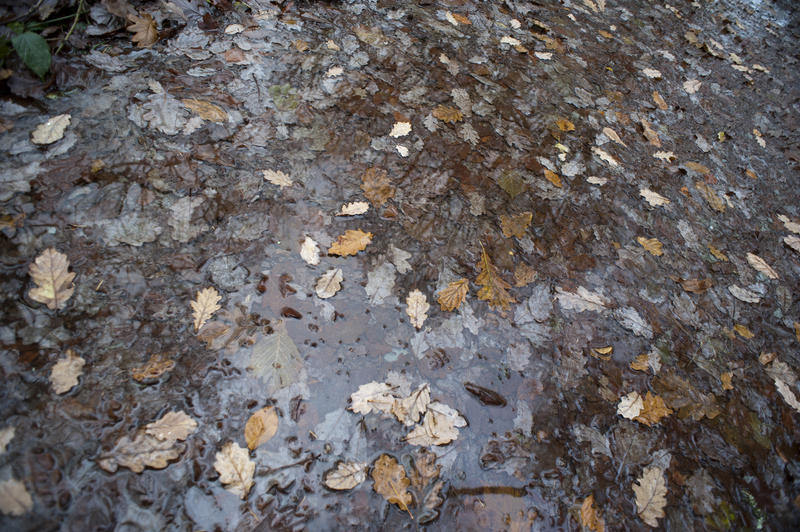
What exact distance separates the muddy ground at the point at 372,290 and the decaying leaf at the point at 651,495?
0.03 feet

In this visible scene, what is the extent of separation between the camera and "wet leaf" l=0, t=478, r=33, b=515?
1248 millimetres

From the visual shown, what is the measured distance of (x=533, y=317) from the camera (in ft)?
6.97

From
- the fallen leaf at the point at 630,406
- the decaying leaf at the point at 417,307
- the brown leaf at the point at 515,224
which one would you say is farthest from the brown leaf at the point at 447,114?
the fallen leaf at the point at 630,406

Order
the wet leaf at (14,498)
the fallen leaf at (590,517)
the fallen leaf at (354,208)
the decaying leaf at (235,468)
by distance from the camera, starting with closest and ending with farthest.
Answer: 1. the wet leaf at (14,498)
2. the decaying leaf at (235,468)
3. the fallen leaf at (590,517)
4. the fallen leaf at (354,208)

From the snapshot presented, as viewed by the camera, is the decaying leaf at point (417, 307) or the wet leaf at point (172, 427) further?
the decaying leaf at point (417, 307)

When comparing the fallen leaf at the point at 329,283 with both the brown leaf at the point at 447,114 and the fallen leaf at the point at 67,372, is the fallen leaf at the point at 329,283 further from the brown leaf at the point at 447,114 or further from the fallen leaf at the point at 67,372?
the brown leaf at the point at 447,114

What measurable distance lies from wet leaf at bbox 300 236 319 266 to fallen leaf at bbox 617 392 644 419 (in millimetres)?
1634

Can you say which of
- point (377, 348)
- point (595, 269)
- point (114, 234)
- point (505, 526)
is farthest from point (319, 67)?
point (505, 526)

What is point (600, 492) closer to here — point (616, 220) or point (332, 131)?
point (616, 220)

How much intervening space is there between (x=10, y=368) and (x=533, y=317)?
2215mm

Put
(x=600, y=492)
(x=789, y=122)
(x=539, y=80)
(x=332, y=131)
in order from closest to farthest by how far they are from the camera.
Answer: (x=600, y=492) → (x=332, y=131) → (x=539, y=80) → (x=789, y=122)

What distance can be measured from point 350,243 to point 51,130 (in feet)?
5.32

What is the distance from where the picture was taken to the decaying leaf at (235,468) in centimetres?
146

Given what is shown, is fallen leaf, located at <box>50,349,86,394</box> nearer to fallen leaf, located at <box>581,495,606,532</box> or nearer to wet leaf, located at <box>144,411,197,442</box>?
wet leaf, located at <box>144,411,197,442</box>
